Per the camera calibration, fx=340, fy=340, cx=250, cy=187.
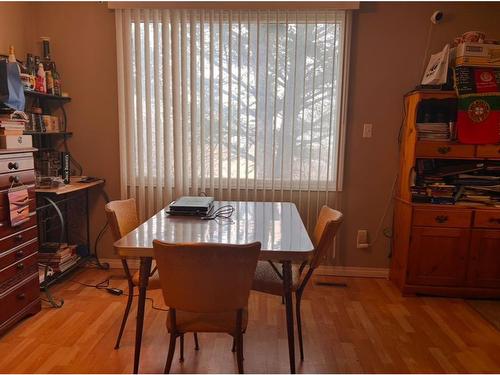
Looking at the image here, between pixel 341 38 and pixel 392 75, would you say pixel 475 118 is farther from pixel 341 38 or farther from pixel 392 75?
pixel 341 38

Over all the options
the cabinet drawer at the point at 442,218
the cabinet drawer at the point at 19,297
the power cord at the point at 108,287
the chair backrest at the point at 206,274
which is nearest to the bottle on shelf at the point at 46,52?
the cabinet drawer at the point at 19,297

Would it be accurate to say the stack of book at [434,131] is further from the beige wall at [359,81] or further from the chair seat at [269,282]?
the chair seat at [269,282]

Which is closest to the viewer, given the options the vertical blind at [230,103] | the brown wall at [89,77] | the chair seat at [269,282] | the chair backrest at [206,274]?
the chair backrest at [206,274]

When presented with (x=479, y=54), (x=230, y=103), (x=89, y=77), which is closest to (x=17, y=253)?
(x=89, y=77)

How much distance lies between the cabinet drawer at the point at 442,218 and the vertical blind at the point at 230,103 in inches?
26.4

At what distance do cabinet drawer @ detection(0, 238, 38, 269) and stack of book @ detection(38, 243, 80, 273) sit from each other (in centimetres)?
46

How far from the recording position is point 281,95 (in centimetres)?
281

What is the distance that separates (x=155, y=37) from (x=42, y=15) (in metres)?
1.01

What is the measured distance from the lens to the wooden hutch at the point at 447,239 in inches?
97.7

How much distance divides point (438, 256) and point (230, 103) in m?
2.01

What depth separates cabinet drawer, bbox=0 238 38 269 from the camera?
1.95 m

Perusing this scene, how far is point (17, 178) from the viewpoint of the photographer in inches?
78.7

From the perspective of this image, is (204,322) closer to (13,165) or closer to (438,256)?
(13,165)

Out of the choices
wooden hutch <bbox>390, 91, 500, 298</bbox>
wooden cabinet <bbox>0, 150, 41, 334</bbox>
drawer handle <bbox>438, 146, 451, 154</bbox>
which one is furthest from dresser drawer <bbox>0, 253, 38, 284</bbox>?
drawer handle <bbox>438, 146, 451, 154</bbox>
